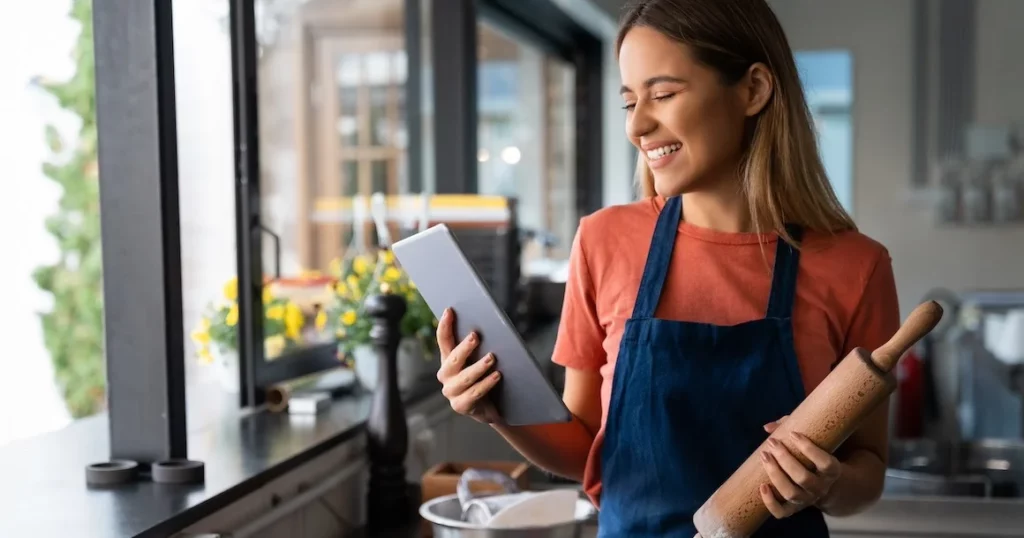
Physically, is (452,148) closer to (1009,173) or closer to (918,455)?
(918,455)

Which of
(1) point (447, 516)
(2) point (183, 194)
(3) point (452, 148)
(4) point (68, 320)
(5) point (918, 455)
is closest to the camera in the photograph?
(1) point (447, 516)

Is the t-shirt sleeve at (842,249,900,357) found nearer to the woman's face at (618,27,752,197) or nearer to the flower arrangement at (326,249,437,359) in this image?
the woman's face at (618,27,752,197)

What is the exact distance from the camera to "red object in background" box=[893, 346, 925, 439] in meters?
4.09

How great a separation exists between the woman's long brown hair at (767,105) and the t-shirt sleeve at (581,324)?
0.21 meters

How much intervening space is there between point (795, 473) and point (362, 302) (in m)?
1.41

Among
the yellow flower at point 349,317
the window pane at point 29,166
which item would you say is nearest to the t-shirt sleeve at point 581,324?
the window pane at point 29,166

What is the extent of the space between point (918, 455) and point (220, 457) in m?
1.98

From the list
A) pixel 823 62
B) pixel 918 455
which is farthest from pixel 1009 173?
pixel 918 455

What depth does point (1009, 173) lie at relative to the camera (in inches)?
206

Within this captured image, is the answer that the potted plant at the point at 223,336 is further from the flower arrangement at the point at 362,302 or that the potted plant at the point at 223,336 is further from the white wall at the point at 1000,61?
the white wall at the point at 1000,61

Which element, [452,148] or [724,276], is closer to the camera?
[724,276]

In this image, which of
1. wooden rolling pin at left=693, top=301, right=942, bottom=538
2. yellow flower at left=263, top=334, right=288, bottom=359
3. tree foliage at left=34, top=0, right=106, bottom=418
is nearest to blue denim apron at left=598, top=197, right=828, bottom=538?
wooden rolling pin at left=693, top=301, right=942, bottom=538

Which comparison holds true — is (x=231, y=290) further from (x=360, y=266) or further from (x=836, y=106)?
(x=836, y=106)

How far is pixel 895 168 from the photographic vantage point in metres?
5.35
